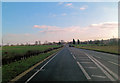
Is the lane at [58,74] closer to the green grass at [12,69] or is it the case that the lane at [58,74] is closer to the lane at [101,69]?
the lane at [101,69]

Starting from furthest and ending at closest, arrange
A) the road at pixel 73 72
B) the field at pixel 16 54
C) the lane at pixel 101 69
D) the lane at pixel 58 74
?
1. the field at pixel 16 54
2. the lane at pixel 101 69
3. the road at pixel 73 72
4. the lane at pixel 58 74

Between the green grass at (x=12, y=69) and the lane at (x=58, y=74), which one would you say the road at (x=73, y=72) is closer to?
the lane at (x=58, y=74)

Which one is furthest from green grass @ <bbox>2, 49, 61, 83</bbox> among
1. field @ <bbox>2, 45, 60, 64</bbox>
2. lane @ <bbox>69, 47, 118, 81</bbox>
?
lane @ <bbox>69, 47, 118, 81</bbox>

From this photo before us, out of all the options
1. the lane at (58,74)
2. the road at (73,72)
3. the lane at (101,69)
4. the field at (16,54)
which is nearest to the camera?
the lane at (58,74)

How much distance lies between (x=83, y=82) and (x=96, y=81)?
0.76 metres

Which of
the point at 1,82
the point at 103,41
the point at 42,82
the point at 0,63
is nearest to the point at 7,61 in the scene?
the point at 0,63

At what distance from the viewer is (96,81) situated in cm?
701

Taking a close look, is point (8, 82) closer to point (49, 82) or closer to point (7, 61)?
point (49, 82)

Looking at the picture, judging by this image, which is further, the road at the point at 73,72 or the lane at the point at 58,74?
the road at the point at 73,72

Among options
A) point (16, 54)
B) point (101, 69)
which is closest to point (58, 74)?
point (101, 69)

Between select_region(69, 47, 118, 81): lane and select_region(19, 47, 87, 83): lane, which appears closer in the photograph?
select_region(19, 47, 87, 83): lane

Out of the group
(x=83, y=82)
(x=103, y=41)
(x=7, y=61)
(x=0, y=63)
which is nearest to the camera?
(x=83, y=82)

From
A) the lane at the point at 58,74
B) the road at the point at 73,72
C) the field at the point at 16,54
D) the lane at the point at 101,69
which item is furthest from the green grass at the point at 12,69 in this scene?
the lane at the point at 101,69

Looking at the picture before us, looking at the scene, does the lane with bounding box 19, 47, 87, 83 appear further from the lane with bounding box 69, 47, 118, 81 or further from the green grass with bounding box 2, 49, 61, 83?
the green grass with bounding box 2, 49, 61, 83
